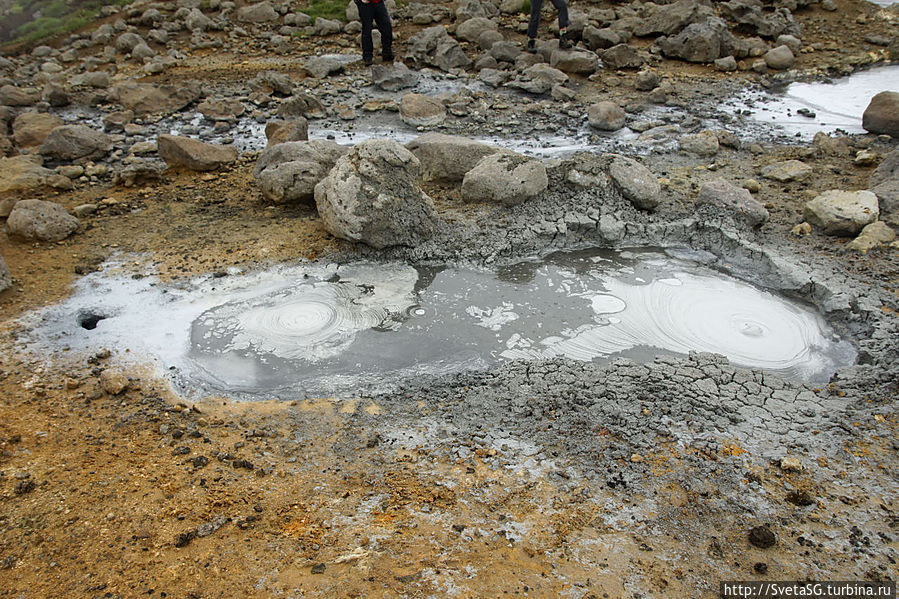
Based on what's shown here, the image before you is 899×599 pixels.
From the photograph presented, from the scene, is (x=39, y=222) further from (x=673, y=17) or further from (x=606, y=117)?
(x=673, y=17)

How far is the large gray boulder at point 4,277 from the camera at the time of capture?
208 inches

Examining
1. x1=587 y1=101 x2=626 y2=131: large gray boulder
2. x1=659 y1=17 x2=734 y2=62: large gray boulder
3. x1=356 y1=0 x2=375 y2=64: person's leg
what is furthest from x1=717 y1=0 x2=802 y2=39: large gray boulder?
x1=356 y1=0 x2=375 y2=64: person's leg

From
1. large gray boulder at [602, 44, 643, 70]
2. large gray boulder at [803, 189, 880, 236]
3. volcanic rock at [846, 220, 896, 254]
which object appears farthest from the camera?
large gray boulder at [602, 44, 643, 70]

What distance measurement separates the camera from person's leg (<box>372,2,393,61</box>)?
11.1 metres

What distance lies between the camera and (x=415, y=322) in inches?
203

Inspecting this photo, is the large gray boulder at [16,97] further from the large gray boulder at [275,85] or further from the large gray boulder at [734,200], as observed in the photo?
the large gray boulder at [734,200]

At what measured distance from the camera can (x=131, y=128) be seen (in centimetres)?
883

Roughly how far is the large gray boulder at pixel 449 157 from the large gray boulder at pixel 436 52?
480 cm

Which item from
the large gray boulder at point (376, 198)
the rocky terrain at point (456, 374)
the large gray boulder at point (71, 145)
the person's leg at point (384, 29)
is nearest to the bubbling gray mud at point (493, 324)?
the rocky terrain at point (456, 374)

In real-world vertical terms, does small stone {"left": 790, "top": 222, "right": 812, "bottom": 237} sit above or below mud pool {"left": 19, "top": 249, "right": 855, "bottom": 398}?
above

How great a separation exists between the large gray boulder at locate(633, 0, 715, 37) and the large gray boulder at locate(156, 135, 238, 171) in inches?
363

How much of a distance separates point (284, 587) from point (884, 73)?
1319 centimetres

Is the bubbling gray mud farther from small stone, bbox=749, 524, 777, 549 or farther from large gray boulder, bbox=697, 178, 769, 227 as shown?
small stone, bbox=749, 524, 777, 549

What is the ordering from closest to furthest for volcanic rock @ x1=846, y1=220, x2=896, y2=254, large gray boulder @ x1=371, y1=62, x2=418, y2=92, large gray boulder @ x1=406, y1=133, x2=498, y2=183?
volcanic rock @ x1=846, y1=220, x2=896, y2=254 → large gray boulder @ x1=406, y1=133, x2=498, y2=183 → large gray boulder @ x1=371, y1=62, x2=418, y2=92
